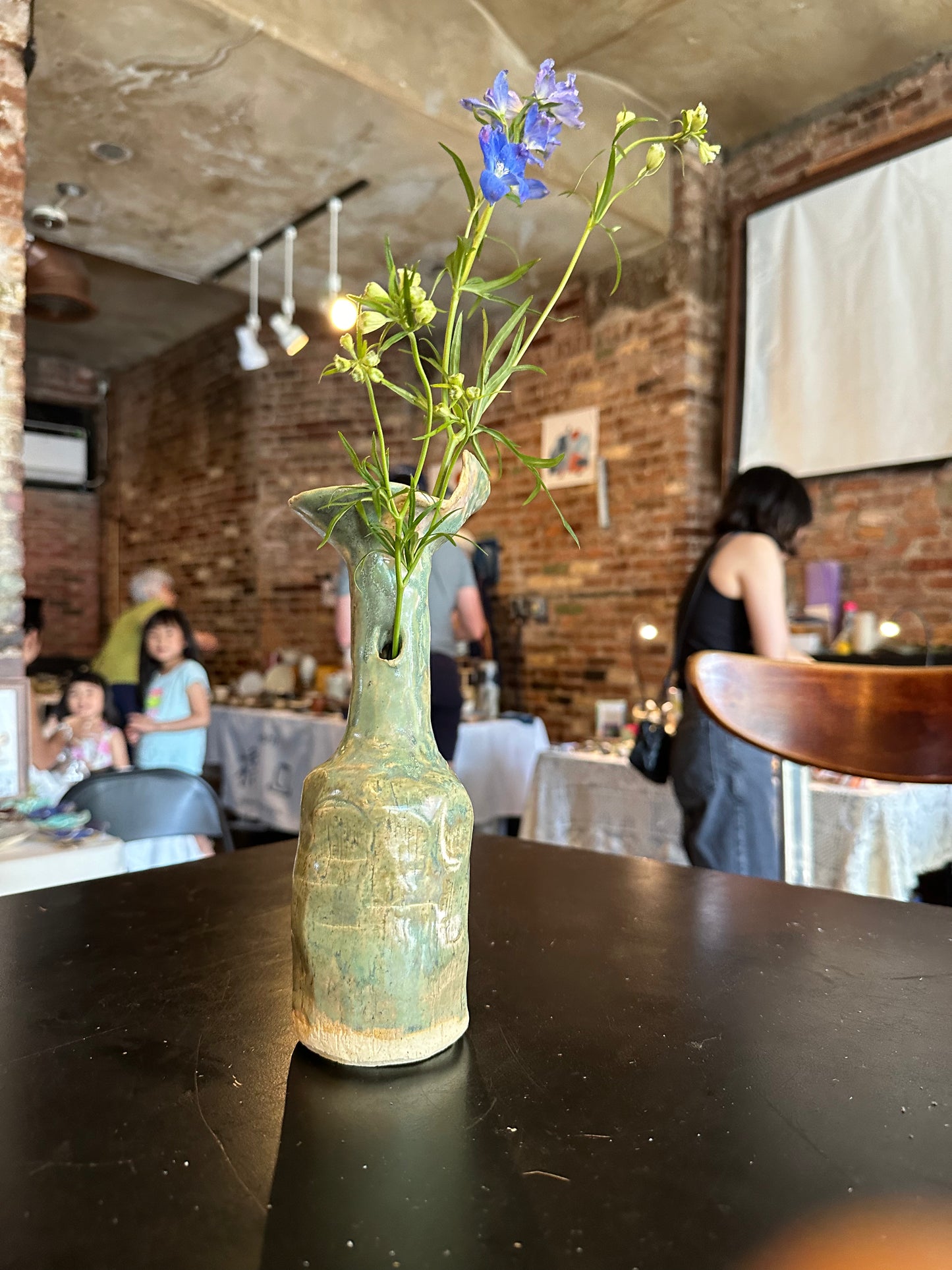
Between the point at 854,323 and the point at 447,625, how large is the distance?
2.17 m

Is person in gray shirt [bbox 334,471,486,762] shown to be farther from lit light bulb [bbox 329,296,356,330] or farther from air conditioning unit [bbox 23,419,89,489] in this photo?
air conditioning unit [bbox 23,419,89,489]

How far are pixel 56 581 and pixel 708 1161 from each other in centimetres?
928

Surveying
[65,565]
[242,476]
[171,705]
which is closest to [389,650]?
[171,705]

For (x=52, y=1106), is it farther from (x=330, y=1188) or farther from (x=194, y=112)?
(x=194, y=112)

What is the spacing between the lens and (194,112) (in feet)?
11.4

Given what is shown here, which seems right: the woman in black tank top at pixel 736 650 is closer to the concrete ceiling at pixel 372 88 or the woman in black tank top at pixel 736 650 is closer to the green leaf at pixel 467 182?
the green leaf at pixel 467 182

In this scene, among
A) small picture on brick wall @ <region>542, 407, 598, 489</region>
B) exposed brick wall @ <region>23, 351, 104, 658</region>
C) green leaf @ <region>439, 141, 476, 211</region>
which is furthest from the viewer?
exposed brick wall @ <region>23, 351, 104, 658</region>

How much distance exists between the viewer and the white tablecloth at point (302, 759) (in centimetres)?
416

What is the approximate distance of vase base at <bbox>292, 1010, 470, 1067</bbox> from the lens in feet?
1.87

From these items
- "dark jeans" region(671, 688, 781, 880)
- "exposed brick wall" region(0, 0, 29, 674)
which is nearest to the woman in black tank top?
"dark jeans" region(671, 688, 781, 880)

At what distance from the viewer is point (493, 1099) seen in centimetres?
53

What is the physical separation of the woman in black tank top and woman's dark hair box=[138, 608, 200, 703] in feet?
7.01

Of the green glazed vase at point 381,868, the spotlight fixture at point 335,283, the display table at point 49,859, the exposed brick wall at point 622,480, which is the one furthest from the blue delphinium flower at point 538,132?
the spotlight fixture at point 335,283

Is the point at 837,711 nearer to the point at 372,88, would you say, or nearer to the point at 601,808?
the point at 601,808
